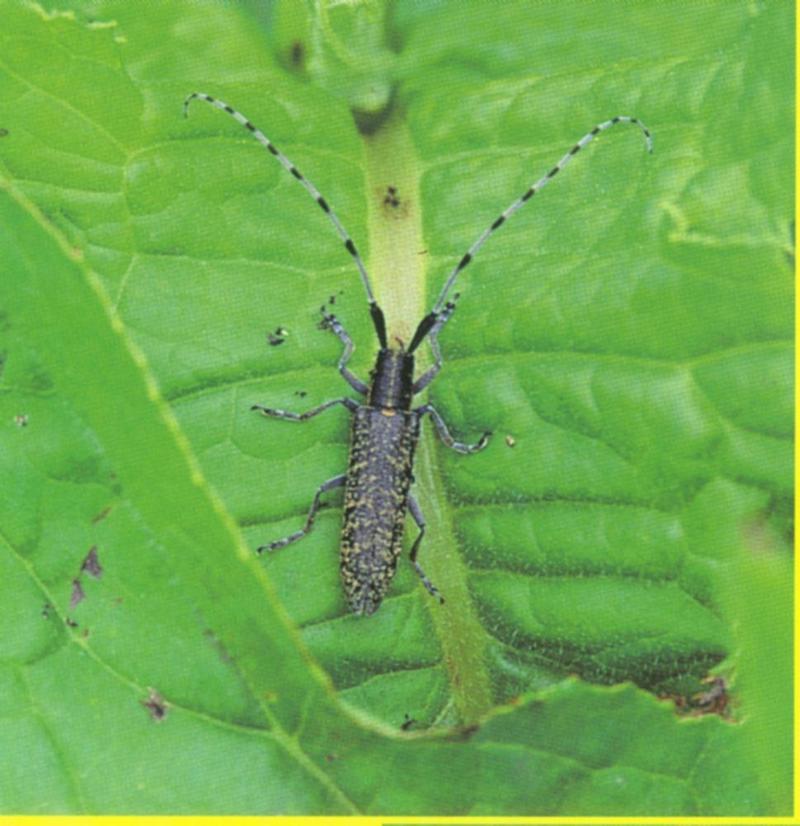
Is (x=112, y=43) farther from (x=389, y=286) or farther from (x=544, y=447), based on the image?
(x=544, y=447)

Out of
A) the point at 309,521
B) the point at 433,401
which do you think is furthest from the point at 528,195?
the point at 309,521

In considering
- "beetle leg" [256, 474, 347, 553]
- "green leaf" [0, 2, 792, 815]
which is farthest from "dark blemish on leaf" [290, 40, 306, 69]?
"beetle leg" [256, 474, 347, 553]

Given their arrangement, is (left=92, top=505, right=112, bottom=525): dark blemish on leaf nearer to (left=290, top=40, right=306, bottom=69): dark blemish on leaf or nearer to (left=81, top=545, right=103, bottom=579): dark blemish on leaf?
(left=81, top=545, right=103, bottom=579): dark blemish on leaf

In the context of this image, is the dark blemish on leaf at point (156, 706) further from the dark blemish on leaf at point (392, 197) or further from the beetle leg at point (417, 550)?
the dark blemish on leaf at point (392, 197)

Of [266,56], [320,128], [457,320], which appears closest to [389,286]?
[457,320]

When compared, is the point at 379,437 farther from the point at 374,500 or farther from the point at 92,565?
the point at 92,565

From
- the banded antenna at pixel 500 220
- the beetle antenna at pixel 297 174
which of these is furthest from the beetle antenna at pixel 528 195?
the beetle antenna at pixel 297 174
